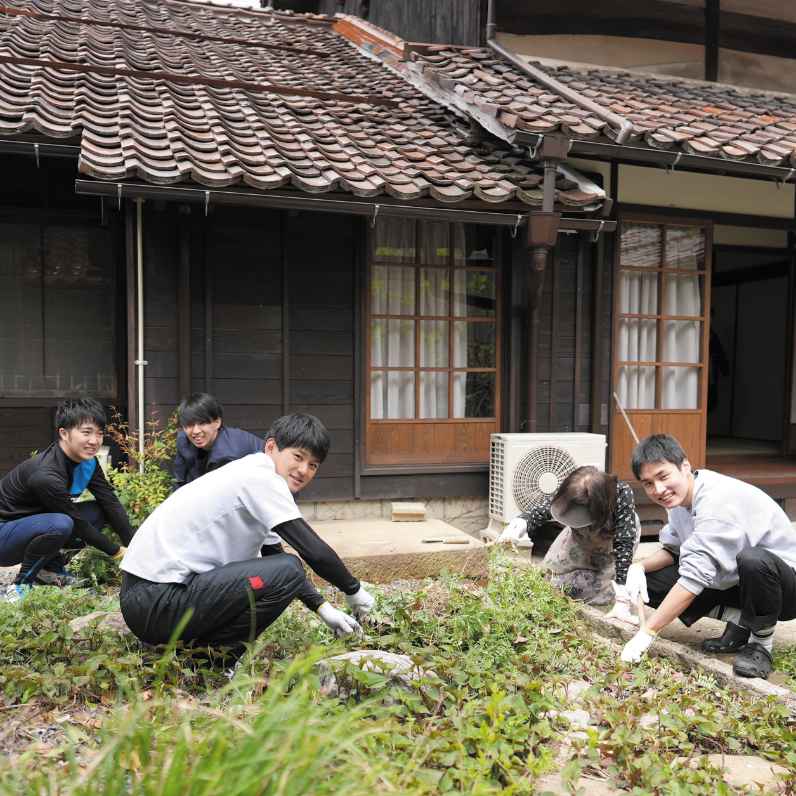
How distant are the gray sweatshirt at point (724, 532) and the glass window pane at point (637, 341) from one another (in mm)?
3656

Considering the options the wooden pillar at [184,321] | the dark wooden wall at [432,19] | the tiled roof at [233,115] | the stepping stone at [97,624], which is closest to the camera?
the stepping stone at [97,624]

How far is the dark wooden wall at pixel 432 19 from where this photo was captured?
8.82 m

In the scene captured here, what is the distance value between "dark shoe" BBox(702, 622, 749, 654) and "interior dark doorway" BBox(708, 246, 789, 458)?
7.30 meters

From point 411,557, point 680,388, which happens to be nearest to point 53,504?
point 411,557

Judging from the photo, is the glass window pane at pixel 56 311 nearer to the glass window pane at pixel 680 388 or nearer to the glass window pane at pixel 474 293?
the glass window pane at pixel 474 293

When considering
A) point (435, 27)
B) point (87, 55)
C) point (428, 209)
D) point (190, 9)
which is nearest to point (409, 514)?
point (428, 209)

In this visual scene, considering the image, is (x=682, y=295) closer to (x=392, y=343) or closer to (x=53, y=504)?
(x=392, y=343)

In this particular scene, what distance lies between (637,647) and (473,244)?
168 inches

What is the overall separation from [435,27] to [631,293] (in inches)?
172

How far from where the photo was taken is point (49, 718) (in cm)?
282

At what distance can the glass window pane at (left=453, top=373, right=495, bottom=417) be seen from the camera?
276 inches

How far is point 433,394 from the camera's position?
274 inches

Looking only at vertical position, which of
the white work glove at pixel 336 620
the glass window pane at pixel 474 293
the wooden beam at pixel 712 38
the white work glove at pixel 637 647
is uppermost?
the wooden beam at pixel 712 38

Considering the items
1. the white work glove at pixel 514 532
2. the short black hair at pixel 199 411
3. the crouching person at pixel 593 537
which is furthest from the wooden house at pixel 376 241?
the crouching person at pixel 593 537
